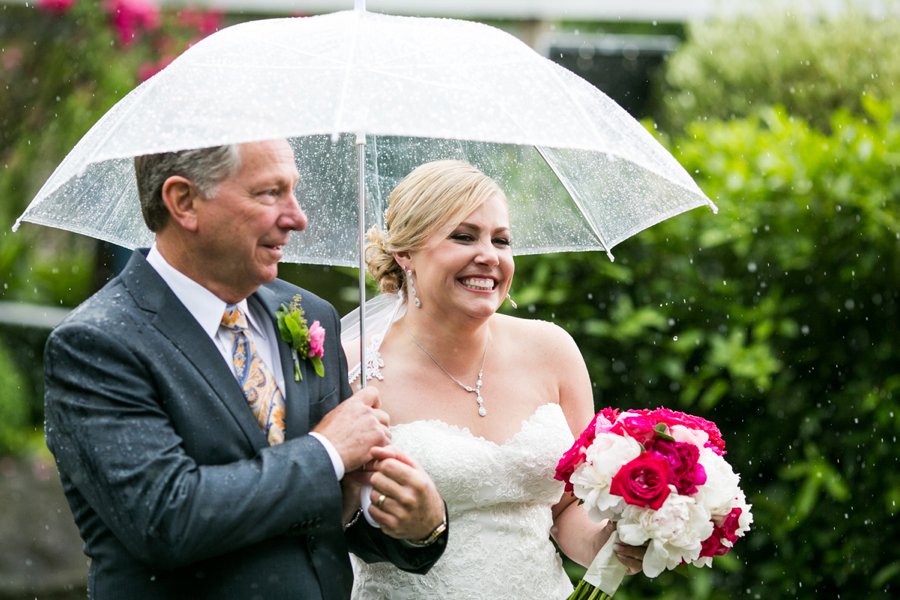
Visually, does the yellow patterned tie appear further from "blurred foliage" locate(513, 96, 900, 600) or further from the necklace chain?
"blurred foliage" locate(513, 96, 900, 600)

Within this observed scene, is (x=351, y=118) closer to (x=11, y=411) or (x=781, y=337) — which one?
(x=781, y=337)

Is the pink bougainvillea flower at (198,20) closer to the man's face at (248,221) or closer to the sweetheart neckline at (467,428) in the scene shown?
the sweetheart neckline at (467,428)

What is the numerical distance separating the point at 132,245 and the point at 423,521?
3.79ft

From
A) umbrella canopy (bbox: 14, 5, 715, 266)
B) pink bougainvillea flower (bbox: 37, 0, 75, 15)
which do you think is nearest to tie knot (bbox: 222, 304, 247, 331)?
umbrella canopy (bbox: 14, 5, 715, 266)

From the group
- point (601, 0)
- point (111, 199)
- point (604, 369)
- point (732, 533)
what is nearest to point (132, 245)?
point (111, 199)

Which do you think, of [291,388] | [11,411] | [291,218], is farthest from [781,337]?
[11,411]

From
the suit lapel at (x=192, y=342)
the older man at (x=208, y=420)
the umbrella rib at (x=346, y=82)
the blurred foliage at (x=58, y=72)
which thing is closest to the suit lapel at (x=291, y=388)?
the older man at (x=208, y=420)

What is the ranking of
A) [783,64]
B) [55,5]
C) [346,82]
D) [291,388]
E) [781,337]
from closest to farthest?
[346,82] < [291,388] < [781,337] < [55,5] < [783,64]

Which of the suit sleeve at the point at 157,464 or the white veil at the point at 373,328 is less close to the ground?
the suit sleeve at the point at 157,464

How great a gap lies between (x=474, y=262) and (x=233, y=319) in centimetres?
99

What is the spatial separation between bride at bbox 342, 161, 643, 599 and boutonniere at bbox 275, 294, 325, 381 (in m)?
0.69

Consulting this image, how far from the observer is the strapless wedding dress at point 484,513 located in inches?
154

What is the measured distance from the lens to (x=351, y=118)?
9.13 feet

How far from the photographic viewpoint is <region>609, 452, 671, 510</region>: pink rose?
132 inches
